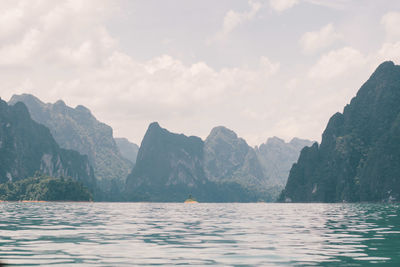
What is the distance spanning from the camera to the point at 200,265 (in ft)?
69.4

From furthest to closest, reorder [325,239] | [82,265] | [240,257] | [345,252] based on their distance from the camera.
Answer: [325,239] < [345,252] < [240,257] < [82,265]

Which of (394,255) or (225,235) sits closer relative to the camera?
(394,255)

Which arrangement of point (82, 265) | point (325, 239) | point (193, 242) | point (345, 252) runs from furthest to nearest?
point (325, 239)
point (193, 242)
point (345, 252)
point (82, 265)

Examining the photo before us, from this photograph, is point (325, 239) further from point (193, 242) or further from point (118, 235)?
point (118, 235)

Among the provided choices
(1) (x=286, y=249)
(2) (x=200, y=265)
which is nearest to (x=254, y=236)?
(1) (x=286, y=249)

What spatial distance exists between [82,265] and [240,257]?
23.4 ft

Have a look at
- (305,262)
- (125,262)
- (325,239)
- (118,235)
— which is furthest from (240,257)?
(118,235)

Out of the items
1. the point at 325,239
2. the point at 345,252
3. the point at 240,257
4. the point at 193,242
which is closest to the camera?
the point at 240,257

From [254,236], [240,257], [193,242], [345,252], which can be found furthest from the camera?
[254,236]

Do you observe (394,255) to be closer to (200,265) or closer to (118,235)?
(200,265)

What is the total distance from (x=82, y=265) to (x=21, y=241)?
450 inches

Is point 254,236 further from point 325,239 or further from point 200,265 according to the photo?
point 200,265

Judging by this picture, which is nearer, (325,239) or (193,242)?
(193,242)

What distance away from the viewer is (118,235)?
35562mm
